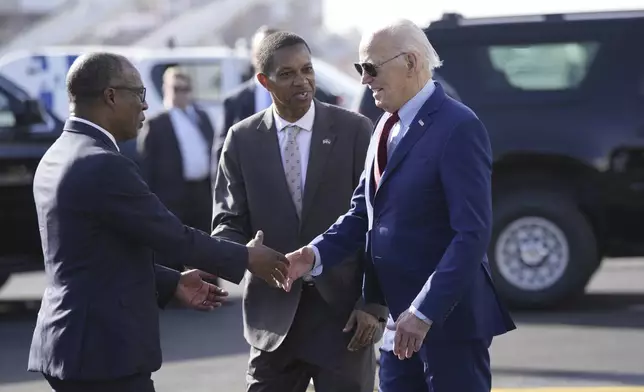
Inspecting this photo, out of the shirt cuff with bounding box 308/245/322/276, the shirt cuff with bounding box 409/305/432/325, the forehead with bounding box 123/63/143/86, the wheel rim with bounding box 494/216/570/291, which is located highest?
Result: the forehead with bounding box 123/63/143/86

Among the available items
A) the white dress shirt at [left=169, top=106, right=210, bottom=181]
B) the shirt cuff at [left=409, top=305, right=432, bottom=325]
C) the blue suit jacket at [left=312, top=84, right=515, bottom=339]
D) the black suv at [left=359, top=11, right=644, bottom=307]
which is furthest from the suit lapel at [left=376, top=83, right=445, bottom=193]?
the white dress shirt at [left=169, top=106, right=210, bottom=181]

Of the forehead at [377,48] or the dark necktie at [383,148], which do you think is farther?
the dark necktie at [383,148]

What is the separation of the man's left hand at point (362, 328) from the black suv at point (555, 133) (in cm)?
493

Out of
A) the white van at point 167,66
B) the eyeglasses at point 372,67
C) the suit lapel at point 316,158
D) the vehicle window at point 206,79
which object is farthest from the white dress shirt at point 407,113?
the vehicle window at point 206,79

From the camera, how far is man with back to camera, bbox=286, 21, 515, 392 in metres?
4.57

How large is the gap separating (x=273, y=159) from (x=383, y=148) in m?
0.75

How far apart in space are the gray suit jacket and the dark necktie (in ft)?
2.03

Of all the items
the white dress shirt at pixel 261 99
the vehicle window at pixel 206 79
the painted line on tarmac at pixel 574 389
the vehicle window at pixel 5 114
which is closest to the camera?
the painted line on tarmac at pixel 574 389

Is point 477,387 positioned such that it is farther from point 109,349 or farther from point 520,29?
point 520,29

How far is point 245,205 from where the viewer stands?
5625 millimetres

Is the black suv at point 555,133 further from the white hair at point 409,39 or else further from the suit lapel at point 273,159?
the white hair at point 409,39

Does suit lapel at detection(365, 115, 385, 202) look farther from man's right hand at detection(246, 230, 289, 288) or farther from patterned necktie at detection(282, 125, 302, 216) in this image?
patterned necktie at detection(282, 125, 302, 216)

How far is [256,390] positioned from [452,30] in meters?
5.51

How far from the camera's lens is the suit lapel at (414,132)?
4.74 metres
